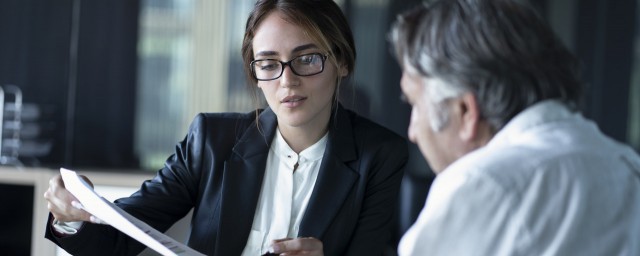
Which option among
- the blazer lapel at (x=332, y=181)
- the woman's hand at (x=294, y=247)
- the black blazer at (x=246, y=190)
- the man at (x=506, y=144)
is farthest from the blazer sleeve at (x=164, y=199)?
the man at (x=506, y=144)

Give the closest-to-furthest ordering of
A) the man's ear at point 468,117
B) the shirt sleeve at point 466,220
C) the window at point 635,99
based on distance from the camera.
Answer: the shirt sleeve at point 466,220 → the man's ear at point 468,117 → the window at point 635,99

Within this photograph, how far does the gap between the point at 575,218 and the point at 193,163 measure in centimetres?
101

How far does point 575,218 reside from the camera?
36.2 inches

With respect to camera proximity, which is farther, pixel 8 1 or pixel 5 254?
pixel 8 1

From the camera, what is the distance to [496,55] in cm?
98

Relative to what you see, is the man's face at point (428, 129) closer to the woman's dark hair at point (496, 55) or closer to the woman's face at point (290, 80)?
the woman's dark hair at point (496, 55)

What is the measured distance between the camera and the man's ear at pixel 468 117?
1.01 metres

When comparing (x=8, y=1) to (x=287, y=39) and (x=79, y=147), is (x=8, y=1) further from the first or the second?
(x=287, y=39)

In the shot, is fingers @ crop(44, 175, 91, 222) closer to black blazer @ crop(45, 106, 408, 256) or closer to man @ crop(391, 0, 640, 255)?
black blazer @ crop(45, 106, 408, 256)

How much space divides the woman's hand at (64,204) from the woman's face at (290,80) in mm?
425

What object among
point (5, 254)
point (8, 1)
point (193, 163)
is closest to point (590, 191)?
point (193, 163)

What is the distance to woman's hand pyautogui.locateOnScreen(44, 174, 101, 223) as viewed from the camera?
1.55m

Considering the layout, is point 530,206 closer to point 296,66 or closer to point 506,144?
point 506,144

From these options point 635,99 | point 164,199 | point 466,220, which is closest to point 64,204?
point 164,199
